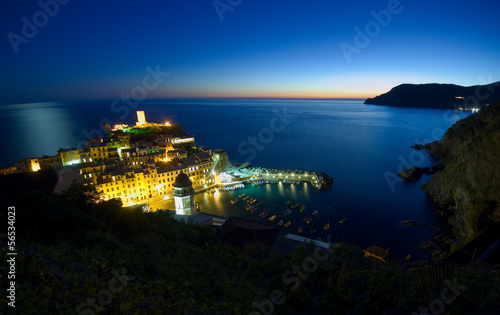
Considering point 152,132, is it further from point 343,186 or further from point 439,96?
point 439,96

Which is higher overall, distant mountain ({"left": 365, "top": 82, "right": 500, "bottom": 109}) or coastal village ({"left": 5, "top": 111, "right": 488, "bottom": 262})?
distant mountain ({"left": 365, "top": 82, "right": 500, "bottom": 109})

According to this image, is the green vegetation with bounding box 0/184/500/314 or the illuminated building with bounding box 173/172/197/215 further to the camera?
the illuminated building with bounding box 173/172/197/215

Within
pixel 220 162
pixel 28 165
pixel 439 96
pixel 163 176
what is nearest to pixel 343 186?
pixel 220 162

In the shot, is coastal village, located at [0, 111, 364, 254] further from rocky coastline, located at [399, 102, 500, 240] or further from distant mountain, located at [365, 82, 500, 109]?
distant mountain, located at [365, 82, 500, 109]

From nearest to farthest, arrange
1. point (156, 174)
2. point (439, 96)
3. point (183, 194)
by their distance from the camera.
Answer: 1. point (183, 194)
2. point (156, 174)
3. point (439, 96)

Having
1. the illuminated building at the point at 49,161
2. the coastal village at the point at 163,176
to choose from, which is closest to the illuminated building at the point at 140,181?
the coastal village at the point at 163,176

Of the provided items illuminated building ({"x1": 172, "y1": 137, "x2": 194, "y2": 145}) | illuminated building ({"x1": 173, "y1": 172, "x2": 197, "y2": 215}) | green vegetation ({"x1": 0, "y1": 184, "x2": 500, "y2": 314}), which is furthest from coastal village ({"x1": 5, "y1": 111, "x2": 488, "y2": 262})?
green vegetation ({"x1": 0, "y1": 184, "x2": 500, "y2": 314})

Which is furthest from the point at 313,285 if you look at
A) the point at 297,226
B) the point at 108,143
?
the point at 108,143
